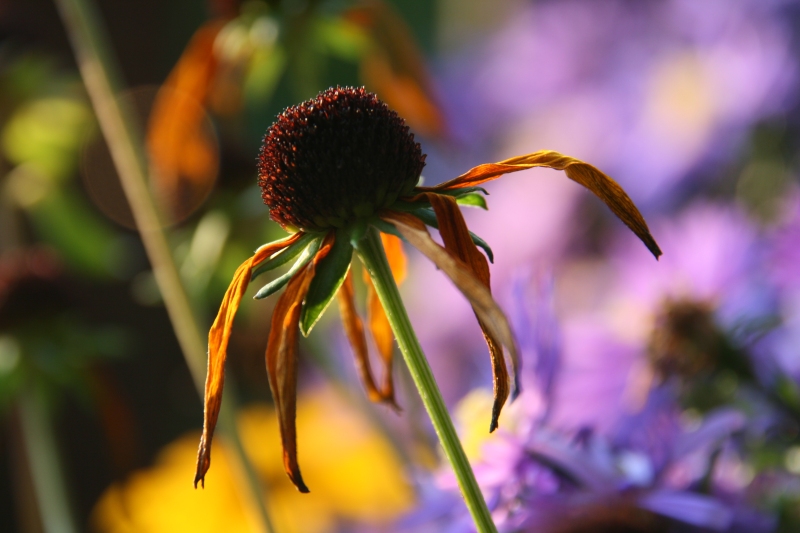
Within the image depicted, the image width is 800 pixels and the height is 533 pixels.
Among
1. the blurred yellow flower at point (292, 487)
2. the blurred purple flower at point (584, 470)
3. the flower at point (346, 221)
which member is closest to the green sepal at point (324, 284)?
the flower at point (346, 221)

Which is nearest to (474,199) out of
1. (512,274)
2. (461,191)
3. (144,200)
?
(461,191)

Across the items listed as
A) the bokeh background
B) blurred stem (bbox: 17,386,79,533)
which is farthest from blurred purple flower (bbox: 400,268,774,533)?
blurred stem (bbox: 17,386,79,533)

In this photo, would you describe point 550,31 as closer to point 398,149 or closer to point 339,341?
point 339,341

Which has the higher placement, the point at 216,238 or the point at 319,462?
the point at 216,238

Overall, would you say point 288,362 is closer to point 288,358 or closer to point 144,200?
point 288,358

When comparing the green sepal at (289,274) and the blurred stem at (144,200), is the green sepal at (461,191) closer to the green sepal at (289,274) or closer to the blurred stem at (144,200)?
the green sepal at (289,274)

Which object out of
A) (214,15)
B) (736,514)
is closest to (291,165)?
(736,514)

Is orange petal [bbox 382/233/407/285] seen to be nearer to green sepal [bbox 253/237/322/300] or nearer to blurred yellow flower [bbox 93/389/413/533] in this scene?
green sepal [bbox 253/237/322/300]
